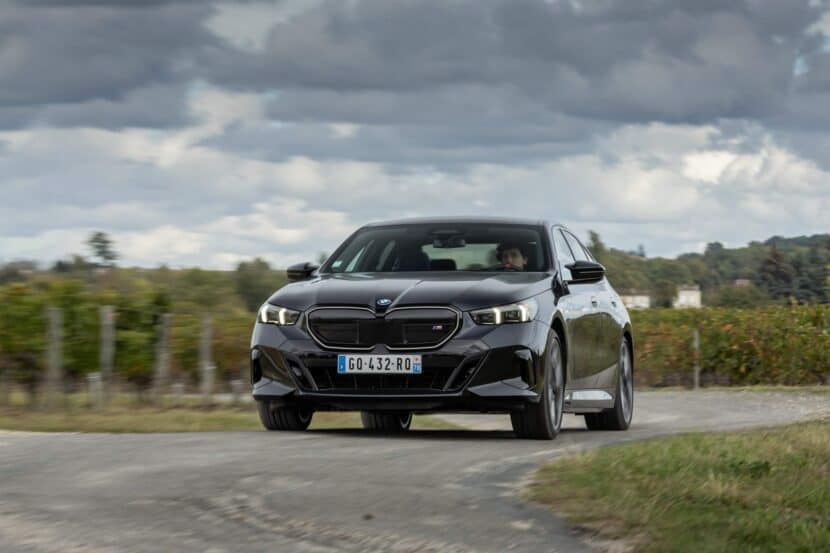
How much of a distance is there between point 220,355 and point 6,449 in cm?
1227

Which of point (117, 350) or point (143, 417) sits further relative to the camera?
point (117, 350)

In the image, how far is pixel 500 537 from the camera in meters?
6.91

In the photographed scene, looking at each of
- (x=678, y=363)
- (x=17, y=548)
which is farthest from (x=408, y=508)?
(x=678, y=363)

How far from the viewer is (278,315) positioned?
11805 millimetres

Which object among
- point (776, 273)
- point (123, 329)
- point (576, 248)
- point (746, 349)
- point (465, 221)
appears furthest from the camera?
point (776, 273)

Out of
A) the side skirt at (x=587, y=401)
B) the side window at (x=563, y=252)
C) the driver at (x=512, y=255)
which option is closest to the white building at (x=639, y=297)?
the side skirt at (x=587, y=401)

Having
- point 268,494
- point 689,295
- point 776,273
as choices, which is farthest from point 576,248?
point 776,273

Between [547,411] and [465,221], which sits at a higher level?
[465,221]

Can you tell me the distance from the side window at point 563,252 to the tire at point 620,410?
1.38m

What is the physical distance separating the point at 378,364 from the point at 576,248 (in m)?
3.32

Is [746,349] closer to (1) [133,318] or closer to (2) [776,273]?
(1) [133,318]

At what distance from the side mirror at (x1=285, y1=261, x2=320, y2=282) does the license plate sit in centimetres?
124

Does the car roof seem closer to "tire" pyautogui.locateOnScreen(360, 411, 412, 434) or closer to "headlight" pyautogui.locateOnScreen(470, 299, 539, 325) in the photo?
"headlight" pyautogui.locateOnScreen(470, 299, 539, 325)

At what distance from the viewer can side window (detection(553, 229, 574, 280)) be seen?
12938 mm
